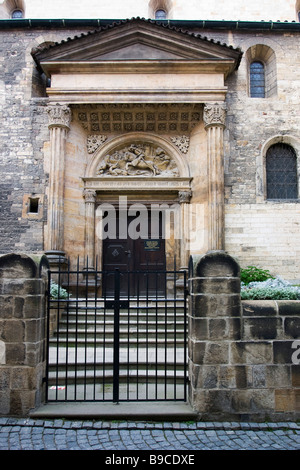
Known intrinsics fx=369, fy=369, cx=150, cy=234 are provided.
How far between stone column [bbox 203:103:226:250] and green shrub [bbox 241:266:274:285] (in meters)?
1.03

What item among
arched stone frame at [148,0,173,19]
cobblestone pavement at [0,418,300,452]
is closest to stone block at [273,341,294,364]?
cobblestone pavement at [0,418,300,452]

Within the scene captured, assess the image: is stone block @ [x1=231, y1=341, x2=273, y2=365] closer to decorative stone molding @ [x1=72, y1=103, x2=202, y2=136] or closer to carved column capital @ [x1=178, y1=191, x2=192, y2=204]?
carved column capital @ [x1=178, y1=191, x2=192, y2=204]

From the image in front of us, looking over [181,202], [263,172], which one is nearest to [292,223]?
[263,172]

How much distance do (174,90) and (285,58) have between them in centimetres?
418

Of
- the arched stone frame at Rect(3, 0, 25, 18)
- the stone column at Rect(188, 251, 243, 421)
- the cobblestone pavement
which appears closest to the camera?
the cobblestone pavement

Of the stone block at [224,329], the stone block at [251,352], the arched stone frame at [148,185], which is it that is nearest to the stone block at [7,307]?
the stone block at [224,329]

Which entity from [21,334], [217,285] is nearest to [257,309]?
[217,285]

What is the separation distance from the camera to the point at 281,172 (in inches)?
472

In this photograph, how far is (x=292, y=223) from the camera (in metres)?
11.3

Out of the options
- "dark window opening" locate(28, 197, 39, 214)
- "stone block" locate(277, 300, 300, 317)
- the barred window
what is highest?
the barred window

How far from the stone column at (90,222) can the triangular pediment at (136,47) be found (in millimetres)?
4009

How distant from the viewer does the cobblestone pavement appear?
4.08 metres

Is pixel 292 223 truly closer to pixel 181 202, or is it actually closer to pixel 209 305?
pixel 181 202
